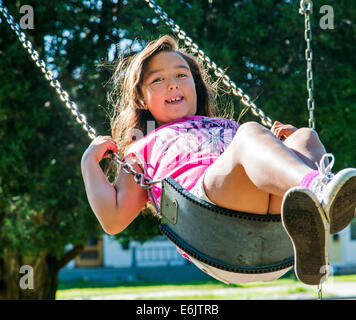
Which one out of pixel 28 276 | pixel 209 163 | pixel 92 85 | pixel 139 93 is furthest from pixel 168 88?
pixel 28 276

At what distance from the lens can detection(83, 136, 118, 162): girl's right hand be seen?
8.93 ft

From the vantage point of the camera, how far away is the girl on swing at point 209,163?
1944 millimetres

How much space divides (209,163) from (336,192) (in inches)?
30.5

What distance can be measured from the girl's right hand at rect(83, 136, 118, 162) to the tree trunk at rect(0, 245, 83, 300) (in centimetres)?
393

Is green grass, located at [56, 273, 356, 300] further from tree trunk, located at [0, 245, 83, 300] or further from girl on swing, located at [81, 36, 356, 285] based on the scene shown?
girl on swing, located at [81, 36, 356, 285]

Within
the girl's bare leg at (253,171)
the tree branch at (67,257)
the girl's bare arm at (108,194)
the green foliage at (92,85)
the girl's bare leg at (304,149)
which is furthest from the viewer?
the tree branch at (67,257)

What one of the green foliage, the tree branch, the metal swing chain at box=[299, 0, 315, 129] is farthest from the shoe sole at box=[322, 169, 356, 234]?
the tree branch

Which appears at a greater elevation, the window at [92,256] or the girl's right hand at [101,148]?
the girl's right hand at [101,148]

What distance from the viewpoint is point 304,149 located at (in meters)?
2.22

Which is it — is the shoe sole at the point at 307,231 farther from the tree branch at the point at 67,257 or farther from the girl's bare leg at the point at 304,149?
the tree branch at the point at 67,257

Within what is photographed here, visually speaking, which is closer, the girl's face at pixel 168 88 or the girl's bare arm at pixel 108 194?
the girl's bare arm at pixel 108 194

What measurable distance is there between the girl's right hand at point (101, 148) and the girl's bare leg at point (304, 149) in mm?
818

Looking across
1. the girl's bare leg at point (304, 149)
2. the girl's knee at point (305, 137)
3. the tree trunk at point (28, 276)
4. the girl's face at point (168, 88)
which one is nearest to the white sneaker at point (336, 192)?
the girl's bare leg at point (304, 149)

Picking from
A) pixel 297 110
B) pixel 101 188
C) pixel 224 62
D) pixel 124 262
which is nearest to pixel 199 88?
pixel 101 188
